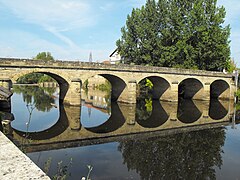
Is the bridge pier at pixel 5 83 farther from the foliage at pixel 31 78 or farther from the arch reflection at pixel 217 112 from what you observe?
the foliage at pixel 31 78

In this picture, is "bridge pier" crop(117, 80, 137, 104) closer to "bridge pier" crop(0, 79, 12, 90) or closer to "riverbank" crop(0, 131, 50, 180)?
"bridge pier" crop(0, 79, 12, 90)

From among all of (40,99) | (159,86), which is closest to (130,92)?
(159,86)

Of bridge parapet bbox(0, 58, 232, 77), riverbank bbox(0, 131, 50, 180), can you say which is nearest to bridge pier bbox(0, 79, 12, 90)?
bridge parapet bbox(0, 58, 232, 77)

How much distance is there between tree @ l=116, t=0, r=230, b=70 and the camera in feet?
102

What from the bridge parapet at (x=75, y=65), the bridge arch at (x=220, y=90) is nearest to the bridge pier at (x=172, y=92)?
the bridge parapet at (x=75, y=65)

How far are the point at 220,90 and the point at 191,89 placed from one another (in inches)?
200

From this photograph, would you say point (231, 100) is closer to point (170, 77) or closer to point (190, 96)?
point (190, 96)

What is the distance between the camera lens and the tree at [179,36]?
102ft

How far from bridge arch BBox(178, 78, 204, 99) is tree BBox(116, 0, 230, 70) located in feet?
7.76

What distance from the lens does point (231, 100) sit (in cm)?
3086

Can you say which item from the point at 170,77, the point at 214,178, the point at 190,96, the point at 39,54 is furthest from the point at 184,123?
the point at 39,54

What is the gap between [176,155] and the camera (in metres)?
9.04

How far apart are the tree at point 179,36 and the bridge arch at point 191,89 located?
237cm

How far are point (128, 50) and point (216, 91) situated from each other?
14818 millimetres
